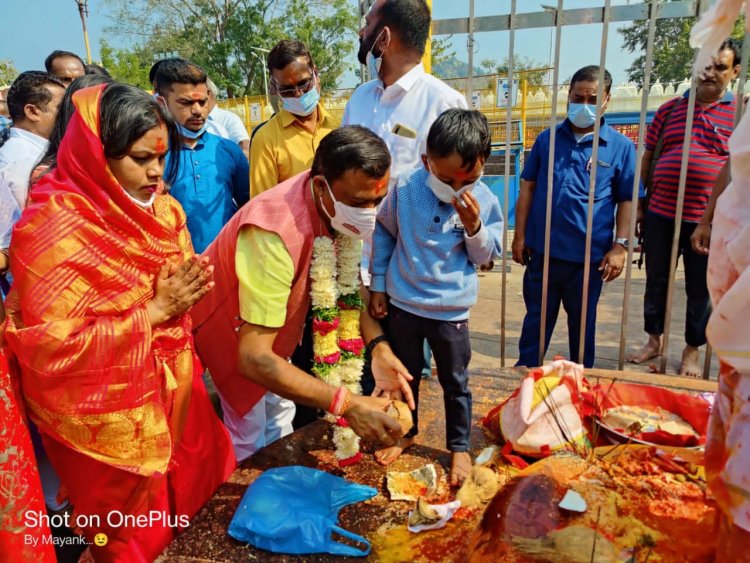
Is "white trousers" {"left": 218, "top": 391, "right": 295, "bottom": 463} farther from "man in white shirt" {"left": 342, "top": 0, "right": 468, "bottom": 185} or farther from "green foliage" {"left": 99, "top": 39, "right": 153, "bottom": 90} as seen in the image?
"green foliage" {"left": 99, "top": 39, "right": 153, "bottom": 90}

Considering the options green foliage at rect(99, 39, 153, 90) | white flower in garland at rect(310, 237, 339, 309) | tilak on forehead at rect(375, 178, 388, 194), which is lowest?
white flower in garland at rect(310, 237, 339, 309)

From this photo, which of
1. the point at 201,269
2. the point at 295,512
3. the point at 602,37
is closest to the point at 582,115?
the point at 602,37

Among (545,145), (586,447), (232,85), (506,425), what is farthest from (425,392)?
(232,85)

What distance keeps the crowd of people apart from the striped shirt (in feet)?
2.06

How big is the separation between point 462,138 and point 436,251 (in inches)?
20.2

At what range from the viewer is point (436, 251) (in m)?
2.43

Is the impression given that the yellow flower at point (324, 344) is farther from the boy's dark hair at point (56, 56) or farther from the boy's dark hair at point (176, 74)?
the boy's dark hair at point (56, 56)

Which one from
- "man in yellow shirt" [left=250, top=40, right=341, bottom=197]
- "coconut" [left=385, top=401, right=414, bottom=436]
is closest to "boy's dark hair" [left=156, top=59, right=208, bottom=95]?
"man in yellow shirt" [left=250, top=40, right=341, bottom=197]

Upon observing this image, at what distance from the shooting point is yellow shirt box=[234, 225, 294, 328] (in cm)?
187

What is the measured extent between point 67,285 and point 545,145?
318 centimetres

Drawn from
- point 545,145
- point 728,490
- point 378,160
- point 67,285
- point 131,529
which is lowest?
point 131,529

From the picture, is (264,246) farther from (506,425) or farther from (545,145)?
(545,145)

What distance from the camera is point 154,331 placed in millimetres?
1949

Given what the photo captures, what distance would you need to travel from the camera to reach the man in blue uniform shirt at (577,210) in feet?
11.8
